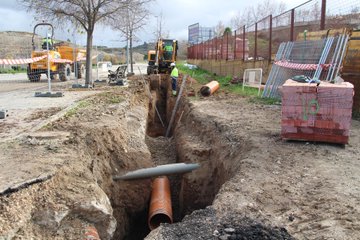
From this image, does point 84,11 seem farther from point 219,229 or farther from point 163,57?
point 219,229

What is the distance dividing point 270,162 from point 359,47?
518 cm

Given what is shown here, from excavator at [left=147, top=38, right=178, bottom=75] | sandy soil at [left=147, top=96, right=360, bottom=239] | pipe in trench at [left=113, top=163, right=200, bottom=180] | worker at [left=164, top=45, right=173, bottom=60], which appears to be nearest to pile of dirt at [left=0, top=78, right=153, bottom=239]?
pipe in trench at [left=113, top=163, right=200, bottom=180]

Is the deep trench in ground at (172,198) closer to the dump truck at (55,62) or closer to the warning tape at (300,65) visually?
the warning tape at (300,65)

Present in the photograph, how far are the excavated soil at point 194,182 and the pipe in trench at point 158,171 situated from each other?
0.58 ft

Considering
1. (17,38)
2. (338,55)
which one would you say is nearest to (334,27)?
(338,55)

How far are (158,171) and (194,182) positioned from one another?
0.90 m

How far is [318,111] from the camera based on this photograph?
20.4 ft

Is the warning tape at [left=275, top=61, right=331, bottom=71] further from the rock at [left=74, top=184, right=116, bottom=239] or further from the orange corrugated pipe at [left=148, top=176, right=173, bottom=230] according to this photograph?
the rock at [left=74, top=184, right=116, bottom=239]

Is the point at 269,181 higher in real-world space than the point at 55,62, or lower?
lower

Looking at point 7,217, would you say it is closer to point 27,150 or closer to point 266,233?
point 27,150

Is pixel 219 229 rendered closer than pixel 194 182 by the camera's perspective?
Yes

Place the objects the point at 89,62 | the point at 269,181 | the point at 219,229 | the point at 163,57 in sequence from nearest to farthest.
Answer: the point at 219,229 → the point at 269,181 → the point at 89,62 → the point at 163,57

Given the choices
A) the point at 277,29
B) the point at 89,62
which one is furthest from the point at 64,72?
the point at 277,29

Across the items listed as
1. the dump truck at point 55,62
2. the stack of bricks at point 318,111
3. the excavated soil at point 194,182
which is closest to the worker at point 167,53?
the dump truck at point 55,62
